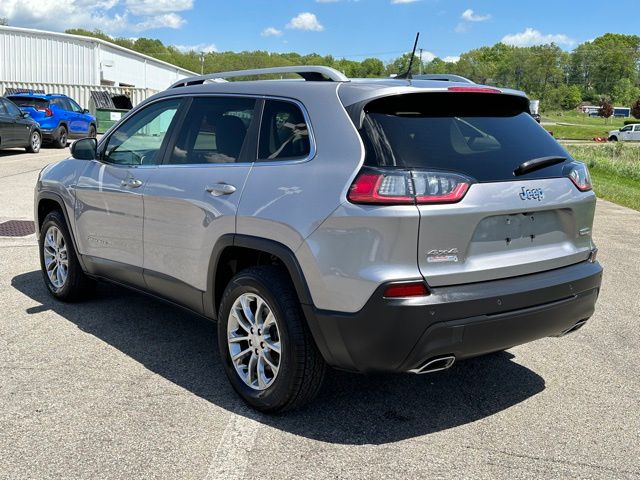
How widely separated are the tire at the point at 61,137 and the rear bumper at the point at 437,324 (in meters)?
21.7

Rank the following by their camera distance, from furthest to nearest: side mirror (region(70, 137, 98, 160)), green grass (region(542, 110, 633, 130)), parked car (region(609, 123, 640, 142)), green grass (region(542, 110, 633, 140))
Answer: green grass (region(542, 110, 633, 130)) → green grass (region(542, 110, 633, 140)) → parked car (region(609, 123, 640, 142)) → side mirror (region(70, 137, 98, 160))

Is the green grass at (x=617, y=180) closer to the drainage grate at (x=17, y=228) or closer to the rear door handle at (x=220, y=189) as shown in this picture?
the drainage grate at (x=17, y=228)

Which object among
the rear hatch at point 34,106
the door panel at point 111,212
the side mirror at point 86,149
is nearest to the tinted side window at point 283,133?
the door panel at point 111,212

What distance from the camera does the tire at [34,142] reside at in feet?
66.3

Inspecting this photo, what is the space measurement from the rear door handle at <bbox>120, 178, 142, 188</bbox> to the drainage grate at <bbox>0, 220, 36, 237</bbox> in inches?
176

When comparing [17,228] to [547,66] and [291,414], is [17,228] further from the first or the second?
[547,66]

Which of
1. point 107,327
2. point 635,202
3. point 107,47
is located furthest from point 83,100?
point 107,327

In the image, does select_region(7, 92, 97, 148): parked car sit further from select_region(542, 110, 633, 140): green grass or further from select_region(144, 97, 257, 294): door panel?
select_region(542, 110, 633, 140): green grass

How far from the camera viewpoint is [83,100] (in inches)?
1570

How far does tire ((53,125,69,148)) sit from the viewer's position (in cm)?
2305

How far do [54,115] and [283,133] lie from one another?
69.6 feet

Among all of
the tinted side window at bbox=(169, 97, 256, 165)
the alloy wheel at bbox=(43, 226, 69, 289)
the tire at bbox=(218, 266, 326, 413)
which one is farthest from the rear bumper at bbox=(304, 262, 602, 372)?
the alloy wheel at bbox=(43, 226, 69, 289)

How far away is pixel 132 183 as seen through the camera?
4.77m

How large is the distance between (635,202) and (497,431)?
1193cm
